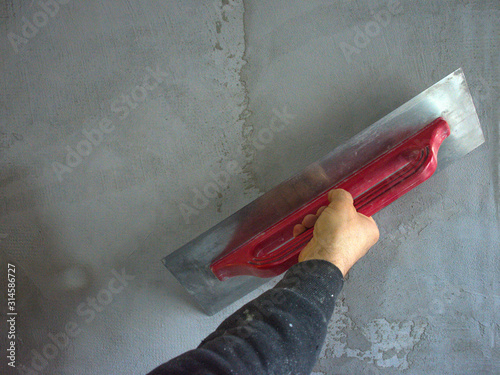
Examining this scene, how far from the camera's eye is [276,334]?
0.89 metres

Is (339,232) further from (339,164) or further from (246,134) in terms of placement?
(246,134)

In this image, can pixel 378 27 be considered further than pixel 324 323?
Yes

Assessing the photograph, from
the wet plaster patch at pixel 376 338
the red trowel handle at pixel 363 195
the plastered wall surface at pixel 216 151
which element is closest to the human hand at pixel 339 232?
the red trowel handle at pixel 363 195

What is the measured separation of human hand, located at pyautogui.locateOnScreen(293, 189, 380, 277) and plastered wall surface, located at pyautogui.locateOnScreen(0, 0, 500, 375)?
1.00 ft

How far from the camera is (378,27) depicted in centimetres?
137

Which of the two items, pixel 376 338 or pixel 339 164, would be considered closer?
pixel 339 164

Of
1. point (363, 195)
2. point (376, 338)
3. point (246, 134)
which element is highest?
point (246, 134)

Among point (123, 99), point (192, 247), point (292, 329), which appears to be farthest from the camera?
point (123, 99)

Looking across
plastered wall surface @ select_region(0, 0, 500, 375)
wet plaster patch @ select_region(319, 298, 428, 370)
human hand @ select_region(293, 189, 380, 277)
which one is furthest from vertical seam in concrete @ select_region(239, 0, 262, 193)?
wet plaster patch @ select_region(319, 298, 428, 370)

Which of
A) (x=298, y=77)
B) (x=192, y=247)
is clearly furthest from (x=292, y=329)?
(x=298, y=77)

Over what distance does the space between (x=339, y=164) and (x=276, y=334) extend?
0.70m

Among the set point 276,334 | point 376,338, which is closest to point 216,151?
point 276,334

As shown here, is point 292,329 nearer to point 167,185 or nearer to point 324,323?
point 324,323

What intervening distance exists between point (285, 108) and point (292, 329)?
907 millimetres
